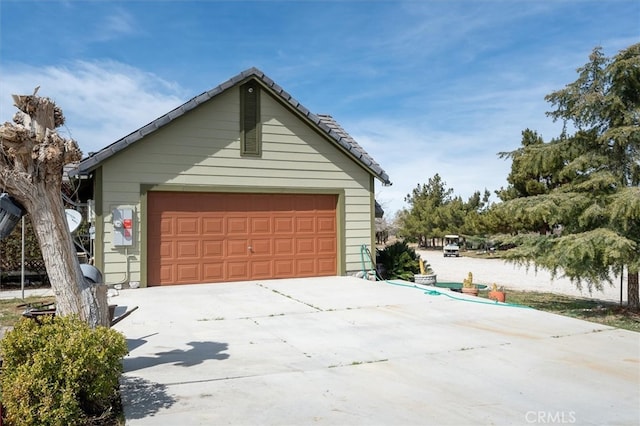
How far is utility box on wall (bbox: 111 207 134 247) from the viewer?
1058 centimetres

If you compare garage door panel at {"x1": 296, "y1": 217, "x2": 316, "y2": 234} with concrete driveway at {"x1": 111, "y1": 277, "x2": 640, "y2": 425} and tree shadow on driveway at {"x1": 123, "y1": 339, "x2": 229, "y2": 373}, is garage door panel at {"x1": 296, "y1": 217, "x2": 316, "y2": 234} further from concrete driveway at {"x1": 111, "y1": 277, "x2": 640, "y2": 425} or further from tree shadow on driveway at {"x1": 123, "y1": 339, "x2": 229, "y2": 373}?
tree shadow on driveway at {"x1": 123, "y1": 339, "x2": 229, "y2": 373}

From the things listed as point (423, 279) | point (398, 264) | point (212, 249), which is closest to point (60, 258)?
point (212, 249)

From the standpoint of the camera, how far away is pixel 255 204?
12.1m

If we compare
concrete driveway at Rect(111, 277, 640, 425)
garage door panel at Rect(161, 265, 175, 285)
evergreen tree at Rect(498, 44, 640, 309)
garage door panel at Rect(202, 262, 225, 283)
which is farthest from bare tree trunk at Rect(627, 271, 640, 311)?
garage door panel at Rect(161, 265, 175, 285)

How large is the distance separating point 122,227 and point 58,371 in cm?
761

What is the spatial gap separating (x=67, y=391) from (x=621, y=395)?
15.5 ft

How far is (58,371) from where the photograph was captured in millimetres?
3496

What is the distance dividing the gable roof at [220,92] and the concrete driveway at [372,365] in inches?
138

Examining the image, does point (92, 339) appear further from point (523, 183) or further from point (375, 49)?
point (523, 183)

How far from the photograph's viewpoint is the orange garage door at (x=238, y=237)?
11.2 metres

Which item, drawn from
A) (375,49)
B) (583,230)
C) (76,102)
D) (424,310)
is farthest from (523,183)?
(76,102)

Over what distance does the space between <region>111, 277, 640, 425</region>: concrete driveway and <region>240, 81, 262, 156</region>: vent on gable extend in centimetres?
459

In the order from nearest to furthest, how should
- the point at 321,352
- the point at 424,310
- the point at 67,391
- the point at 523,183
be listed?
the point at 67,391
the point at 321,352
the point at 424,310
the point at 523,183

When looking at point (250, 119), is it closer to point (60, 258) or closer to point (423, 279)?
point (423, 279)
